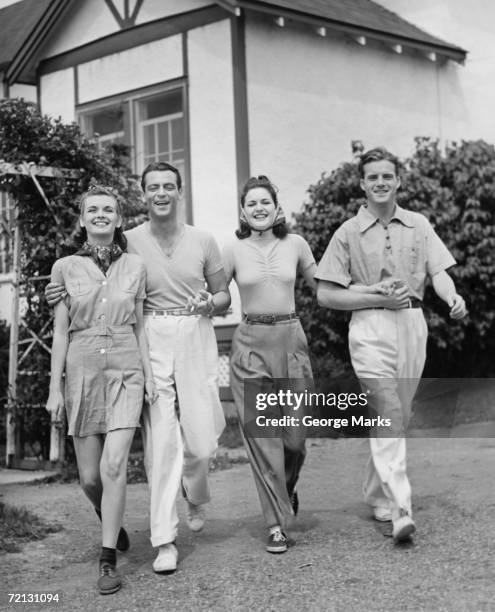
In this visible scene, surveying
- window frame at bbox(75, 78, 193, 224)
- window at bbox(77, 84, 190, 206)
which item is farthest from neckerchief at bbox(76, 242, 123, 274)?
window at bbox(77, 84, 190, 206)

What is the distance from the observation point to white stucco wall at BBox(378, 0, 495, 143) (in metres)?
13.5

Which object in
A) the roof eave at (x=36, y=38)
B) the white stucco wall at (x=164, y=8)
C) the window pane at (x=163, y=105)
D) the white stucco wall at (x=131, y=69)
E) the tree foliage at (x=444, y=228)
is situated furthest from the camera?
the roof eave at (x=36, y=38)

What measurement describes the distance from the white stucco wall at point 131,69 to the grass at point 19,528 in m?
7.39

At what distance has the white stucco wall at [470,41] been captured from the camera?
44.4 feet

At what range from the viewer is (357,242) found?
17.6 feet

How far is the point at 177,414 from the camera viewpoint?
515cm

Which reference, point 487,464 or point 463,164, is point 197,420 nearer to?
point 487,464

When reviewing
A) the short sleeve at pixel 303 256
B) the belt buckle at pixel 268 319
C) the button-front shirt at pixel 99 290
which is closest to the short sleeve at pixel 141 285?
the button-front shirt at pixel 99 290

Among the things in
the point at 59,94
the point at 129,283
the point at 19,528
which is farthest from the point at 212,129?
the point at 129,283

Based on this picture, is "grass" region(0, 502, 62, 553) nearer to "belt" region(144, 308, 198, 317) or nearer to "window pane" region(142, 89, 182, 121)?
"belt" region(144, 308, 198, 317)

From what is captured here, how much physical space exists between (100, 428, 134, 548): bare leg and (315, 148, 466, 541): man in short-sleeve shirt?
1333mm

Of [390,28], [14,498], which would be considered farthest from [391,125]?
[14,498]

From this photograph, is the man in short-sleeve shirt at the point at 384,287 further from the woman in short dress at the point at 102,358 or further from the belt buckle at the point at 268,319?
the woman in short dress at the point at 102,358

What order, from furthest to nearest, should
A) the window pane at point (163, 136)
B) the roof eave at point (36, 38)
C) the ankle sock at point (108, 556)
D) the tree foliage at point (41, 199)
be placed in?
the roof eave at point (36, 38) < the window pane at point (163, 136) < the tree foliage at point (41, 199) < the ankle sock at point (108, 556)
